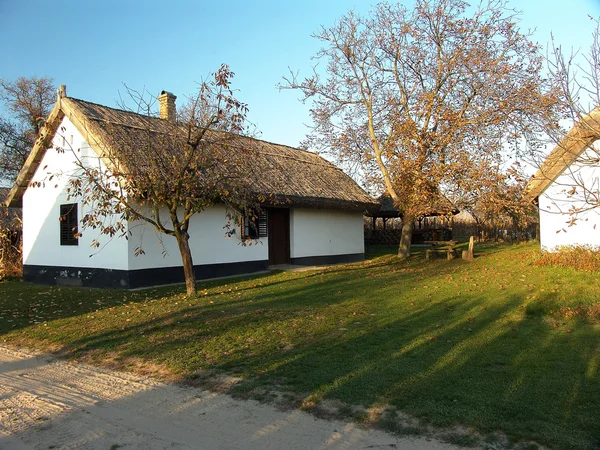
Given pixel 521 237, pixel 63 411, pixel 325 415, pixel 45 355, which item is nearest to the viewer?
pixel 325 415

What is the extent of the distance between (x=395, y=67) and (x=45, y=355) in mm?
16996

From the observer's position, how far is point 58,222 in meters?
15.4

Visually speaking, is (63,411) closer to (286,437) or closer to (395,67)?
(286,437)

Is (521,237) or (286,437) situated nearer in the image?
(286,437)

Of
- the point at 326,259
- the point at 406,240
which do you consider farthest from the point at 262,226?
the point at 406,240

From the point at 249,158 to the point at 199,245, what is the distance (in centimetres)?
410

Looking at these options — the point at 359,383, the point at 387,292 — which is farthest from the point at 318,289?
the point at 359,383

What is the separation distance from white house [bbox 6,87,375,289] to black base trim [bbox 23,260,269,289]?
30 mm

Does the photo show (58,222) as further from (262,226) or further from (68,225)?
(262,226)

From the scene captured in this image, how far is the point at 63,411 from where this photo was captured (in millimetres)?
4855

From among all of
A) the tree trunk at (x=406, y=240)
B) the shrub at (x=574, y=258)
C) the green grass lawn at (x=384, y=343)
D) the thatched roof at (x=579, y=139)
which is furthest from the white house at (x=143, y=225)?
the shrub at (x=574, y=258)

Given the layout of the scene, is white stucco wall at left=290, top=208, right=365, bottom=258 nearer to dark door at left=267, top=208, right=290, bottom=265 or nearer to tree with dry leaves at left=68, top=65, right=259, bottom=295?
dark door at left=267, top=208, right=290, bottom=265

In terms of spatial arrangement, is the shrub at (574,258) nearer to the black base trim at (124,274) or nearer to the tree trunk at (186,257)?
the black base trim at (124,274)

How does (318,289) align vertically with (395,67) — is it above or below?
below
